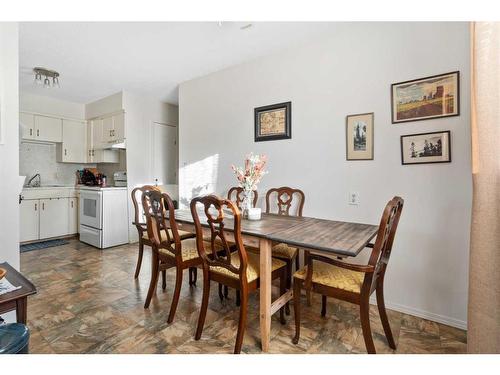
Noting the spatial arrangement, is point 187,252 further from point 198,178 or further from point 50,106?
point 50,106

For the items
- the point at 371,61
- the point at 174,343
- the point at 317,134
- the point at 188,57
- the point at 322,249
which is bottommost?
the point at 174,343

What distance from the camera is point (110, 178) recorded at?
489 centimetres

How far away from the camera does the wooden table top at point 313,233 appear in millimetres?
1442

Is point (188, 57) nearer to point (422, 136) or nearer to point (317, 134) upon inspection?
point (317, 134)

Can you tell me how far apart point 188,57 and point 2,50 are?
1639 mm

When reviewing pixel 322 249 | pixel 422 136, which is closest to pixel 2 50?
pixel 322 249

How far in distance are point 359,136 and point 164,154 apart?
11.6 feet

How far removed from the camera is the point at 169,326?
190 cm

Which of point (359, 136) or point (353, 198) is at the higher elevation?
point (359, 136)

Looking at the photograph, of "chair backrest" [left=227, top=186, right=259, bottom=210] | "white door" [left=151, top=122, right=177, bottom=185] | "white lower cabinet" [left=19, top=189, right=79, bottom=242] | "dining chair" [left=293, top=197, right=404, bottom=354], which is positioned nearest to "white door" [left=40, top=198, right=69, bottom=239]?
"white lower cabinet" [left=19, top=189, right=79, bottom=242]

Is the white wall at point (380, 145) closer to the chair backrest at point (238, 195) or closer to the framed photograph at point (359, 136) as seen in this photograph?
the framed photograph at point (359, 136)

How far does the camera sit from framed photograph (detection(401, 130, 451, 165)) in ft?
6.27

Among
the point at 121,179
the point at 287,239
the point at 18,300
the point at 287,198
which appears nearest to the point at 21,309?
the point at 18,300

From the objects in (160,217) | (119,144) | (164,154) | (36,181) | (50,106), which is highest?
(50,106)
